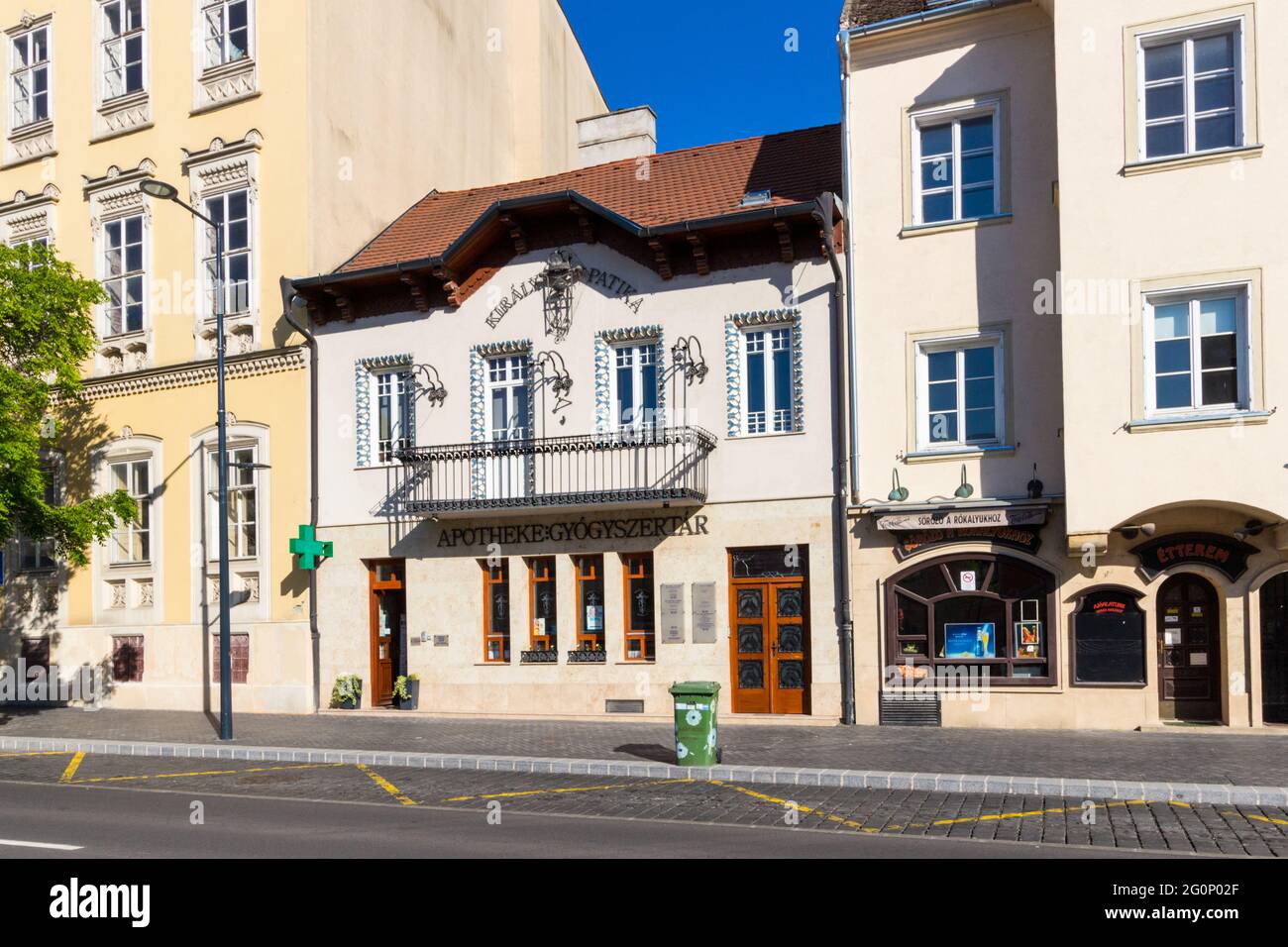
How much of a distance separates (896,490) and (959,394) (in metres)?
1.64

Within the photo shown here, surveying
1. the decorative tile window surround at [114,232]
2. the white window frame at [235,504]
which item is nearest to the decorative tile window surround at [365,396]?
the white window frame at [235,504]

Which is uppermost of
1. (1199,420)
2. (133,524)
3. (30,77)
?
(30,77)

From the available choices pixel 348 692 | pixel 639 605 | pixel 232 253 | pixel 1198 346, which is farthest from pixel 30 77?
pixel 1198 346

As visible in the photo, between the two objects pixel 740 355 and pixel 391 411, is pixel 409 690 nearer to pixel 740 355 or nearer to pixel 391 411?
pixel 391 411

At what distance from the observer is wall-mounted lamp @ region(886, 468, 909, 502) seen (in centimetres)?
1841

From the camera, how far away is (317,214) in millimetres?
Answer: 23172

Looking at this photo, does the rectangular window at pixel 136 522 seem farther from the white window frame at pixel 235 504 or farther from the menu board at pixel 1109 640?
the menu board at pixel 1109 640

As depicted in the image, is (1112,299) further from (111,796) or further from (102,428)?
Result: (102,428)

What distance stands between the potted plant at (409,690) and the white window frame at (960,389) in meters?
9.28

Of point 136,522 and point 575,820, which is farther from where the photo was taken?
point 136,522

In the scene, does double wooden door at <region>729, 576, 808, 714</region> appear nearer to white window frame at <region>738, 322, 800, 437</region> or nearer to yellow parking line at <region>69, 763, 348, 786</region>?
white window frame at <region>738, 322, 800, 437</region>

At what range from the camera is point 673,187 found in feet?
72.8
